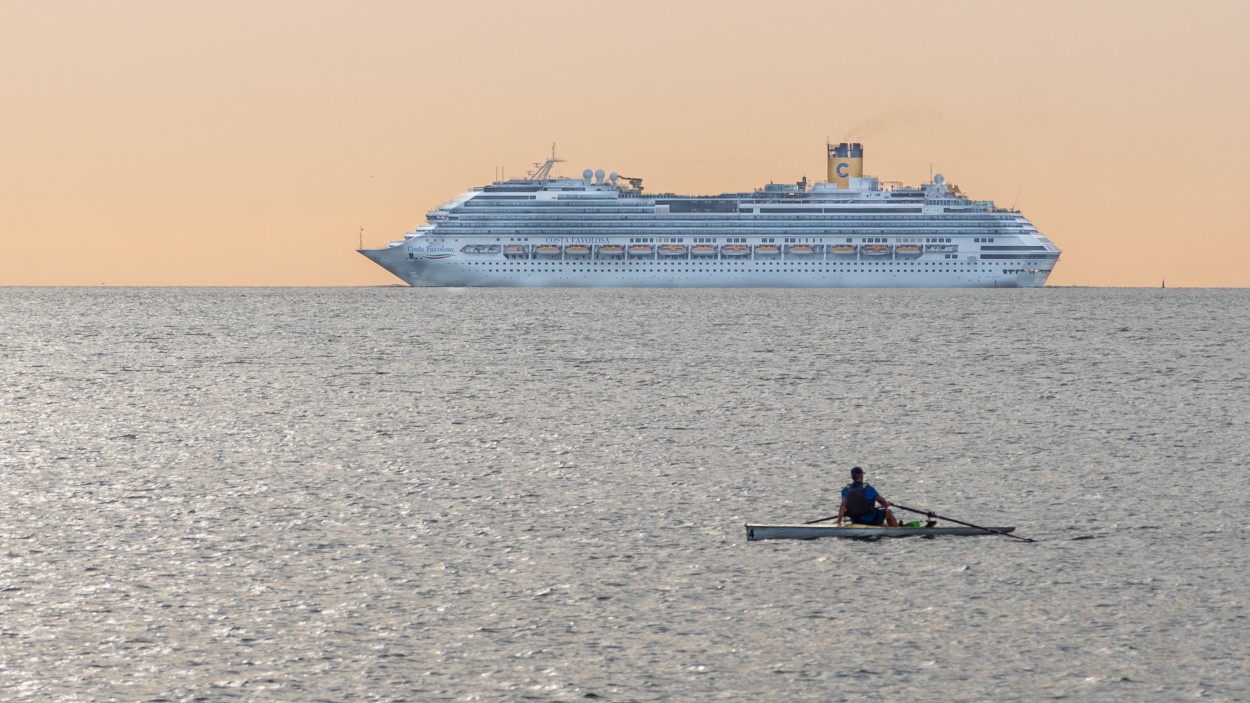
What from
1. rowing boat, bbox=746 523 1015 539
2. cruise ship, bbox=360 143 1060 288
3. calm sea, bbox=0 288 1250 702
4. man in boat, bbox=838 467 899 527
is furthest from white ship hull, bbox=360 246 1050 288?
rowing boat, bbox=746 523 1015 539

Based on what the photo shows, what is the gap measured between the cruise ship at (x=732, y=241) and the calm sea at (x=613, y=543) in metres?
101

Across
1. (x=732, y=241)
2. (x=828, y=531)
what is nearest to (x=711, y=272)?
(x=732, y=241)

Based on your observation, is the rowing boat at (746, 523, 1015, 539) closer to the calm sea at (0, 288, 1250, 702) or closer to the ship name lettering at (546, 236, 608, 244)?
the calm sea at (0, 288, 1250, 702)

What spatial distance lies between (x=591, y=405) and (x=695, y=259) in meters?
111

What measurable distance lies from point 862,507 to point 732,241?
437 feet

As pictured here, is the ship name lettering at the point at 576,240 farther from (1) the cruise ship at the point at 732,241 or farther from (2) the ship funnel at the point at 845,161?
(2) the ship funnel at the point at 845,161

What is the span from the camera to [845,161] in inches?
6649

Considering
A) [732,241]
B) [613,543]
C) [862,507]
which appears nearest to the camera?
[613,543]

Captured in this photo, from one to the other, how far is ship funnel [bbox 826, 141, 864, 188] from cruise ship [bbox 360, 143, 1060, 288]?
886 centimetres

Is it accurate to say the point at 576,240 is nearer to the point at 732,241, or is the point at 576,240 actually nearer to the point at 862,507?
the point at 732,241

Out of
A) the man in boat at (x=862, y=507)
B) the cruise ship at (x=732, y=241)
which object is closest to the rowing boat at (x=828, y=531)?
the man in boat at (x=862, y=507)

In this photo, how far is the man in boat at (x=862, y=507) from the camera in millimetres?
22344

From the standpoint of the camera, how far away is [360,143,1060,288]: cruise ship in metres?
155

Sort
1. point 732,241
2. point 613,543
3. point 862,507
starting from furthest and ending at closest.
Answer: point 732,241 → point 862,507 → point 613,543
